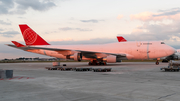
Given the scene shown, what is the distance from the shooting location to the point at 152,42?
111 feet

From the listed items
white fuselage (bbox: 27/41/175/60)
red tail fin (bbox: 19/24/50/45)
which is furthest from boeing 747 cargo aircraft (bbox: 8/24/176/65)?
red tail fin (bbox: 19/24/50/45)

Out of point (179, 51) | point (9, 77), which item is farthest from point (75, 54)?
point (179, 51)

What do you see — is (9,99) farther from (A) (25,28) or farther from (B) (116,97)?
(A) (25,28)

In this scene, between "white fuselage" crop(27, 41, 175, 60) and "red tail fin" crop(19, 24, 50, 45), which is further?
"red tail fin" crop(19, 24, 50, 45)

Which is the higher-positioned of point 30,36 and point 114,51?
point 30,36

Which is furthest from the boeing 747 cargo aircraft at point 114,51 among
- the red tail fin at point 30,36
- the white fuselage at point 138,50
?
the red tail fin at point 30,36

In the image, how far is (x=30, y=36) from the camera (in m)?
39.0

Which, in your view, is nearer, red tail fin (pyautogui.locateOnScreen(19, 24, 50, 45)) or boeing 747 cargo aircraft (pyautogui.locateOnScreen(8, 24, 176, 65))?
boeing 747 cargo aircraft (pyautogui.locateOnScreen(8, 24, 176, 65))

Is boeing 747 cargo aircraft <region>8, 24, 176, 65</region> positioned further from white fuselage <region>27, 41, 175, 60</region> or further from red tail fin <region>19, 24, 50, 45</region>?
red tail fin <region>19, 24, 50, 45</region>

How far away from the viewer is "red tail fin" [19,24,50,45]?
1519 inches

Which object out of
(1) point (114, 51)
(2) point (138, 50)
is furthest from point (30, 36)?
(2) point (138, 50)

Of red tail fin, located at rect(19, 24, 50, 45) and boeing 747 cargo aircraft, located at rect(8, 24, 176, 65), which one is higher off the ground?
red tail fin, located at rect(19, 24, 50, 45)

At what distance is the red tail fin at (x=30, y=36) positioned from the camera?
127 feet

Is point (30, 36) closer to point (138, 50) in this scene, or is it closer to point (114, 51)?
point (114, 51)
